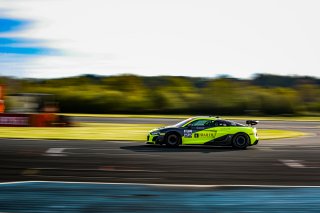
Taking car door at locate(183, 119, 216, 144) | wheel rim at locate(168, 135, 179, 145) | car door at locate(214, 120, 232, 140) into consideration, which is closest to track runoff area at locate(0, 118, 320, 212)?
car door at locate(183, 119, 216, 144)

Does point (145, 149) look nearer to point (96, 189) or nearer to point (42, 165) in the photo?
point (42, 165)

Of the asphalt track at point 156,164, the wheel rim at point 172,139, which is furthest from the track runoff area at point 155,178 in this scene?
the wheel rim at point 172,139

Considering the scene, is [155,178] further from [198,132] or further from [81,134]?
[81,134]

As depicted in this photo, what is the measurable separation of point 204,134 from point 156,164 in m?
5.11

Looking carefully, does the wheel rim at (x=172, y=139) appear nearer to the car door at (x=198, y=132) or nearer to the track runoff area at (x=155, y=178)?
the car door at (x=198, y=132)

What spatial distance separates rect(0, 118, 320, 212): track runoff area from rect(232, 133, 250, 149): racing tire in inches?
14.4


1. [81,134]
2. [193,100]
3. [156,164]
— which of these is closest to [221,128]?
[156,164]

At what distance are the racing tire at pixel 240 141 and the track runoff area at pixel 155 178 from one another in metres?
0.37

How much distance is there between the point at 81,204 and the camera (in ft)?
25.8

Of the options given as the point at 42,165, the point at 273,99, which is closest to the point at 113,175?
the point at 42,165

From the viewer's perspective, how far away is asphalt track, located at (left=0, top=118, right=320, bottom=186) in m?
11.0

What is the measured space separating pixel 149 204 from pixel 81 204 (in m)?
1.06

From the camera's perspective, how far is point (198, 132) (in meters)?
18.1

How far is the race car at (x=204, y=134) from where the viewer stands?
18000 mm
